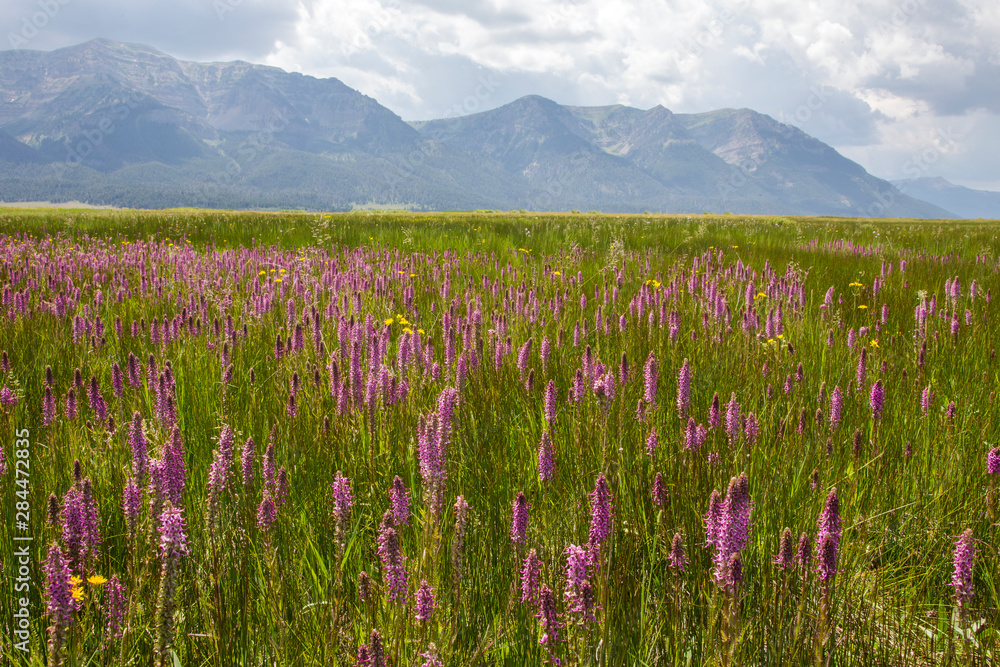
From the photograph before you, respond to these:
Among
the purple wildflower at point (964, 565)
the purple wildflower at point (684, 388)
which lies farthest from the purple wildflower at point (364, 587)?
the purple wildflower at point (684, 388)

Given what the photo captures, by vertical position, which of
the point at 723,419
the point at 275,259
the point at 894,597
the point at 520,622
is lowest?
the point at 894,597

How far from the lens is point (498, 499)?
225 centimetres

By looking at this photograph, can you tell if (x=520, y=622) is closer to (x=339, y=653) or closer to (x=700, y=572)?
(x=339, y=653)

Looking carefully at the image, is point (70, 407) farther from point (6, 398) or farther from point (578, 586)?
point (578, 586)

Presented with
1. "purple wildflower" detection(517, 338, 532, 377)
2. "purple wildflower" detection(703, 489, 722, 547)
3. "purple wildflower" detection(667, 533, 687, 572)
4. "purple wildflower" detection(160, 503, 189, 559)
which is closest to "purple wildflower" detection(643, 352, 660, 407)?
"purple wildflower" detection(517, 338, 532, 377)

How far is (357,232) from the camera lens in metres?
15.9

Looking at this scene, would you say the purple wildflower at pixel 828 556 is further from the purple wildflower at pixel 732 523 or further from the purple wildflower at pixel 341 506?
the purple wildflower at pixel 341 506

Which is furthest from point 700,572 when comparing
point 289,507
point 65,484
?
point 65,484

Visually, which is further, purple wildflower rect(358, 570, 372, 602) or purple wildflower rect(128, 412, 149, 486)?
purple wildflower rect(128, 412, 149, 486)

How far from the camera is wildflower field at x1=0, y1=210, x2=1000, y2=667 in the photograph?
150cm

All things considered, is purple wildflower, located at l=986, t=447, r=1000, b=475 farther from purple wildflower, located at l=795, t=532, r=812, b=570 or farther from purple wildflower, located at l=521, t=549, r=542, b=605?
purple wildflower, located at l=521, t=549, r=542, b=605

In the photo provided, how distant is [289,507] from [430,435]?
799mm

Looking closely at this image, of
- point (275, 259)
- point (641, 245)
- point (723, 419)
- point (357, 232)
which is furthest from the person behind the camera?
point (357, 232)

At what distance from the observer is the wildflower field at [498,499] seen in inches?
59.2
